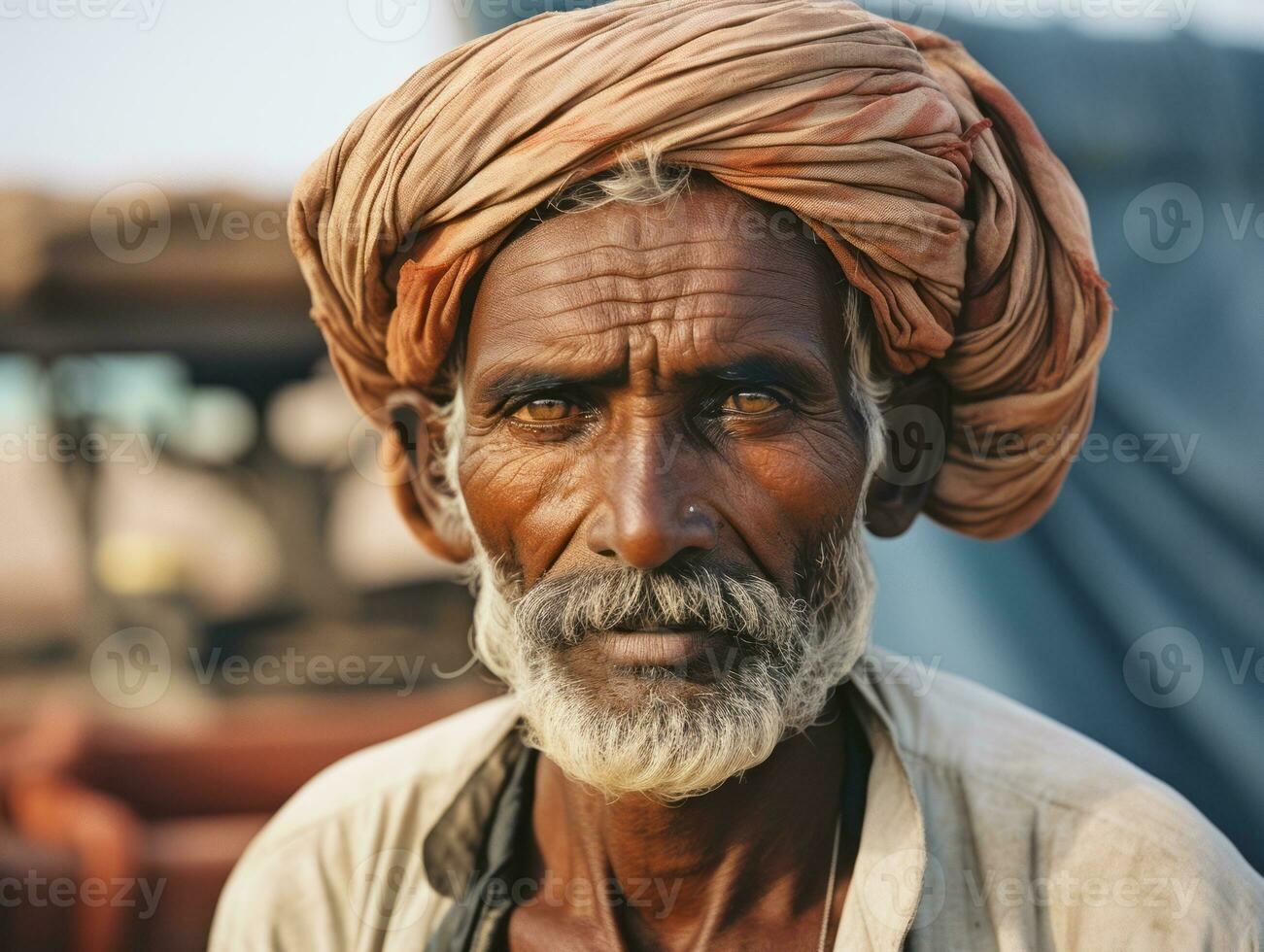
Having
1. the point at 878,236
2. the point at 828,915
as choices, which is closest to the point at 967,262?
→ the point at 878,236

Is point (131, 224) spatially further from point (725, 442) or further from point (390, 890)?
point (725, 442)

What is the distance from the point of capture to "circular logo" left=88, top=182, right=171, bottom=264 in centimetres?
473

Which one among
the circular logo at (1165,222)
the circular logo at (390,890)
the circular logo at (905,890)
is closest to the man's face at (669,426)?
the circular logo at (905,890)

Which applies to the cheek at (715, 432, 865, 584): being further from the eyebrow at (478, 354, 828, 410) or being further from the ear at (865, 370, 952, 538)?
the ear at (865, 370, 952, 538)

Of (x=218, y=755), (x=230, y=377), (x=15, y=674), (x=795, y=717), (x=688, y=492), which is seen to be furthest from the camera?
(x=15, y=674)

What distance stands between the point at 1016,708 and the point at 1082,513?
2.99 feet

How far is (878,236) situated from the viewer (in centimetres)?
168

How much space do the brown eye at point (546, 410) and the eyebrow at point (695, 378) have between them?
0.02 metres

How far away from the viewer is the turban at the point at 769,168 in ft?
5.40

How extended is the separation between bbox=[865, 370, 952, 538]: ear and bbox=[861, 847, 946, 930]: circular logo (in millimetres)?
592

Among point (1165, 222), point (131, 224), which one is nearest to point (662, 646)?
point (1165, 222)

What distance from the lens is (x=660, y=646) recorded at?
1629 mm

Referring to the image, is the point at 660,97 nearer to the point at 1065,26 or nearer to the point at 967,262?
the point at 967,262

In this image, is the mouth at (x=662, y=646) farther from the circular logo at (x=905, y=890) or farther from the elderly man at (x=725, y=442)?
the circular logo at (x=905, y=890)
